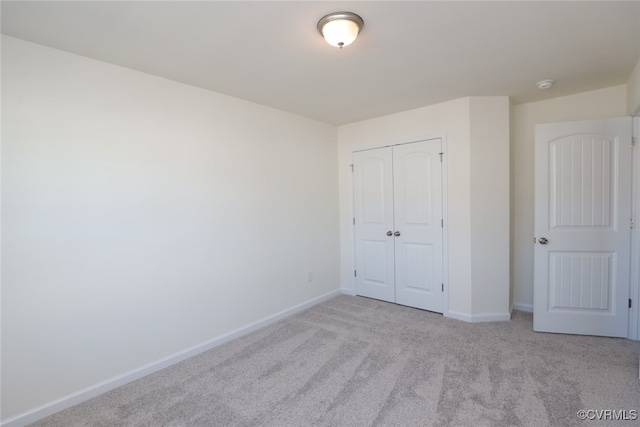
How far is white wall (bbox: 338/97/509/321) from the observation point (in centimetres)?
316

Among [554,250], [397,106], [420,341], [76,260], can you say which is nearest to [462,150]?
[397,106]

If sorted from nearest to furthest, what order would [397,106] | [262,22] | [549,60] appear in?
[262,22] < [549,60] < [397,106]

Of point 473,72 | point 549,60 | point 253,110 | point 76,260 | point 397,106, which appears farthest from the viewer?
point 397,106

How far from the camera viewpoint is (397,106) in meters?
3.42

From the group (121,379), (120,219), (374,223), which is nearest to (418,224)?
(374,223)

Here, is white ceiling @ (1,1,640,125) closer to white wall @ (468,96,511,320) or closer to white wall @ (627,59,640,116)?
white wall @ (627,59,640,116)

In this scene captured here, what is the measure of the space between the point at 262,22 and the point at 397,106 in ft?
6.77

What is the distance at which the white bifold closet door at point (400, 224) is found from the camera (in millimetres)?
3492

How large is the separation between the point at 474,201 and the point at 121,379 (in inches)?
144

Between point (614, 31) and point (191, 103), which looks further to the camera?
point (191, 103)

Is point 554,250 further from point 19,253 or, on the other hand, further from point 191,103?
point 19,253

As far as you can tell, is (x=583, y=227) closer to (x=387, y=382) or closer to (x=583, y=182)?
(x=583, y=182)

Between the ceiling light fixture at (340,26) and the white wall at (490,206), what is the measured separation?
2000mm

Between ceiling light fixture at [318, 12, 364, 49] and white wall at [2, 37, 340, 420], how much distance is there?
4.98 ft
